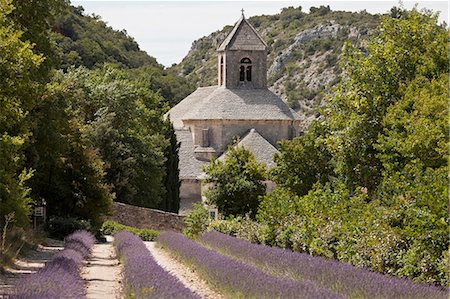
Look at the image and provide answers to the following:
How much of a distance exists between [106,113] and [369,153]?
2838 cm

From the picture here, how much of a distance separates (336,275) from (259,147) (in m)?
58.7

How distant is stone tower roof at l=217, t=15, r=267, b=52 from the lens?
84.4 meters

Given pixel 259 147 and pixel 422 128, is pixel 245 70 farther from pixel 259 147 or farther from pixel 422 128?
pixel 422 128

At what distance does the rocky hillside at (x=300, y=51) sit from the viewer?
449 feet

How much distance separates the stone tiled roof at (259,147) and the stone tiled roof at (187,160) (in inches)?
141

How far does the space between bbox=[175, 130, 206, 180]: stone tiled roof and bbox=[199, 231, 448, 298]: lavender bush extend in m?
50.2

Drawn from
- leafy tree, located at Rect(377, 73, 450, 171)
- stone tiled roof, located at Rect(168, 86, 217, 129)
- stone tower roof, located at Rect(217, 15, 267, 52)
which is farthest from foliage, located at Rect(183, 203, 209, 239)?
stone tiled roof, located at Rect(168, 86, 217, 129)

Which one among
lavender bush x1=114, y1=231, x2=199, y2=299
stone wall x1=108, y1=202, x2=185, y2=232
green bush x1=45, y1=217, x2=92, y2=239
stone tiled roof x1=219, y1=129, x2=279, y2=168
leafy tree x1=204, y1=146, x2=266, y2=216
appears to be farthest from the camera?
stone tiled roof x1=219, y1=129, x2=279, y2=168

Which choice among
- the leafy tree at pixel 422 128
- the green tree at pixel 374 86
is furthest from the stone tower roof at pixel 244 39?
the leafy tree at pixel 422 128

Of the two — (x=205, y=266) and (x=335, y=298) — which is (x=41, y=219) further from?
(x=335, y=298)

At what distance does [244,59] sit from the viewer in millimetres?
84875

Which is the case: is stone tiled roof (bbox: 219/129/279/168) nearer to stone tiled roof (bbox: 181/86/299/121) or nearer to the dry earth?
stone tiled roof (bbox: 181/86/299/121)

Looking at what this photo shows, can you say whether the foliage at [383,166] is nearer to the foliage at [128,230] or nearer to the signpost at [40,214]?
the signpost at [40,214]

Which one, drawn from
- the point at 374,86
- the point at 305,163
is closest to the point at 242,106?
the point at 305,163
